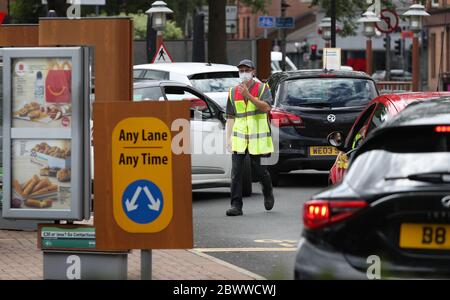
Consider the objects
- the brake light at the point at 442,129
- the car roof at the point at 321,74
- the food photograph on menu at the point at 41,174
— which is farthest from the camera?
the car roof at the point at 321,74

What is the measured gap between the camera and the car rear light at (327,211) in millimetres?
6857

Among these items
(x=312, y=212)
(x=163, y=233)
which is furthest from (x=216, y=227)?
(x=312, y=212)

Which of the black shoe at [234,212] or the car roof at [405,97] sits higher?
the car roof at [405,97]

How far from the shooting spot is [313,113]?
19.0m

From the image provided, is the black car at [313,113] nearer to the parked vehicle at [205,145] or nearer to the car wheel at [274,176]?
the car wheel at [274,176]

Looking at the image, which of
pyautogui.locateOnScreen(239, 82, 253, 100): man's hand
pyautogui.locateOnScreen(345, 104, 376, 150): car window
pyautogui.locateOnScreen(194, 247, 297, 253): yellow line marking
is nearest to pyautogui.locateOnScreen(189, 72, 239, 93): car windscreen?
pyautogui.locateOnScreen(239, 82, 253, 100): man's hand

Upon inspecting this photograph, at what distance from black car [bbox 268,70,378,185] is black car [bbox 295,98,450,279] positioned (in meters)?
11.8

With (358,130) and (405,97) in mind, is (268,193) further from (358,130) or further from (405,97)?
(405,97)

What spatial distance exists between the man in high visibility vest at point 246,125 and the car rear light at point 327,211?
328 inches

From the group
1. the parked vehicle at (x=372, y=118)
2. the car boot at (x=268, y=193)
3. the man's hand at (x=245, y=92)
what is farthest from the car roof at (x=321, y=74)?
the parked vehicle at (x=372, y=118)

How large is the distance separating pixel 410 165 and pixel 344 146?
19.0 feet

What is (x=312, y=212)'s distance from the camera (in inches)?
276

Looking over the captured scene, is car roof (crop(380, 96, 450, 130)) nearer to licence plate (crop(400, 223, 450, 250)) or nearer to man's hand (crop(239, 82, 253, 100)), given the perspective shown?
licence plate (crop(400, 223, 450, 250))
